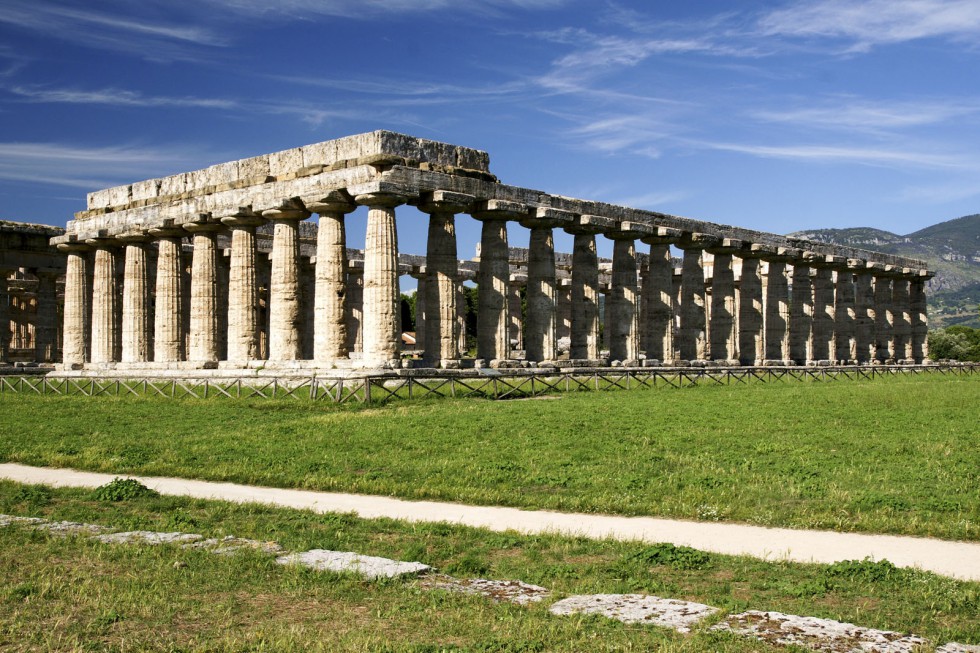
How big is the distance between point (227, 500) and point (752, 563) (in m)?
9.51

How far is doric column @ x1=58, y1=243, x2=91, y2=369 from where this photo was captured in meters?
55.3

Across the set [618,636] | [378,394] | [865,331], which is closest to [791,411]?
[378,394]

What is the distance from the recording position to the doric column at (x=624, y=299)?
5362 centimetres

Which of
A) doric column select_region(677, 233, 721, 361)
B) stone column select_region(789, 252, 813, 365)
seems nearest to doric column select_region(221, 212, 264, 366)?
doric column select_region(677, 233, 721, 361)

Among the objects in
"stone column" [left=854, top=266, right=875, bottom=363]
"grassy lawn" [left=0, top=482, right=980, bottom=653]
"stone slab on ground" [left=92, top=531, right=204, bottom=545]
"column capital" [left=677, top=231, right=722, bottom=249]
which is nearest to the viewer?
"grassy lawn" [left=0, top=482, right=980, bottom=653]

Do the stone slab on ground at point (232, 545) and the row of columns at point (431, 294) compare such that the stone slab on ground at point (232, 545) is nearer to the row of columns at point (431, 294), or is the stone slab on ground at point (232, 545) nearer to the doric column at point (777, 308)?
the row of columns at point (431, 294)

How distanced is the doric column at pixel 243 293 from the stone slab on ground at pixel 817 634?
39.0 metres

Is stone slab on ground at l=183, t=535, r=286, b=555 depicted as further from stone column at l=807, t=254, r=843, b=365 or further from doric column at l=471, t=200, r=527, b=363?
stone column at l=807, t=254, r=843, b=365

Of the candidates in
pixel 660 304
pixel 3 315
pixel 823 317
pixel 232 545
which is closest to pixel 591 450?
pixel 232 545

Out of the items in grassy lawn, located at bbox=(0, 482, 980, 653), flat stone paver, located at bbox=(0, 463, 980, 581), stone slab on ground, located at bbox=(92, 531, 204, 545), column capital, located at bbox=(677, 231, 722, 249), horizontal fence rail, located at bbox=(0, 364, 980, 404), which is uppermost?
column capital, located at bbox=(677, 231, 722, 249)

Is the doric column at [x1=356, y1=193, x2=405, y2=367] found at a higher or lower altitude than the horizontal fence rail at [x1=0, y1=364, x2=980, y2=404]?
higher

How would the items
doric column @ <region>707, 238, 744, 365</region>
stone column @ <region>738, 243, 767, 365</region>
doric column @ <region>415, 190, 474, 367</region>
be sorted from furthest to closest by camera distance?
stone column @ <region>738, 243, 767, 365</region> < doric column @ <region>707, 238, 744, 365</region> < doric column @ <region>415, 190, 474, 367</region>

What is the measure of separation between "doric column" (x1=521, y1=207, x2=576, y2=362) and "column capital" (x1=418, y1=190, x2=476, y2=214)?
5.69 meters

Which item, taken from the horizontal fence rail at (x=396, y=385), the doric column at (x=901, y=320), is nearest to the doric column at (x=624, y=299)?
the horizontal fence rail at (x=396, y=385)
